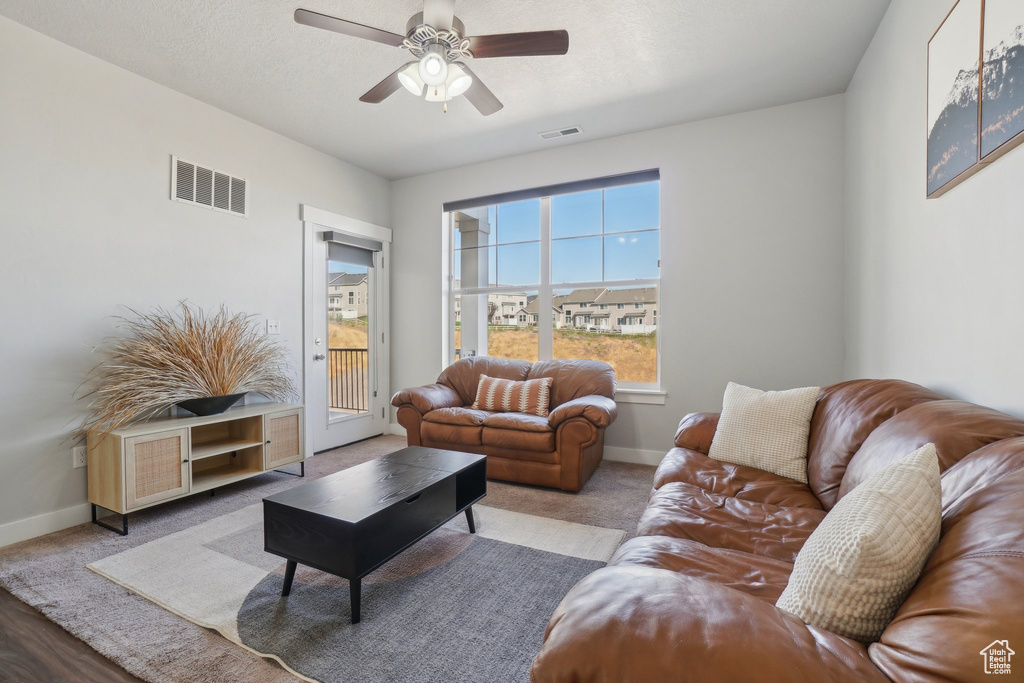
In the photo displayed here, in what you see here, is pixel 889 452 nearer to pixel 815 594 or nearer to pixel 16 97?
pixel 815 594

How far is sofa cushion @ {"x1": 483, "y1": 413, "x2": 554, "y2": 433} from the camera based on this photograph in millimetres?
3135

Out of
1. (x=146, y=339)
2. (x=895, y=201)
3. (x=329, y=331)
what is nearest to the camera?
(x=895, y=201)

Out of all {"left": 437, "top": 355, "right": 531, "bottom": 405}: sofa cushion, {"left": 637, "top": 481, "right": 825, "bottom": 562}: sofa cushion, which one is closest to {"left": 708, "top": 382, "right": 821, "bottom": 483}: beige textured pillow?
{"left": 637, "top": 481, "right": 825, "bottom": 562}: sofa cushion

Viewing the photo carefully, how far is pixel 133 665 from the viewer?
1472mm

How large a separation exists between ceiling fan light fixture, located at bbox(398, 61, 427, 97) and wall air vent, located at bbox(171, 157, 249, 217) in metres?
1.93

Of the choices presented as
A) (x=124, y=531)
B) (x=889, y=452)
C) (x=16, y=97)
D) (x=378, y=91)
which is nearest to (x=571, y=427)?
(x=889, y=452)

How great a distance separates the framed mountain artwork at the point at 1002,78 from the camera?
129 cm

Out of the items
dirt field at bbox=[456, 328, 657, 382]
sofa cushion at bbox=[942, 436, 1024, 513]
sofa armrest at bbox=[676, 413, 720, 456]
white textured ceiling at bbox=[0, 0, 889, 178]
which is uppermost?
white textured ceiling at bbox=[0, 0, 889, 178]

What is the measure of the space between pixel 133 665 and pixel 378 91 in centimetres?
275

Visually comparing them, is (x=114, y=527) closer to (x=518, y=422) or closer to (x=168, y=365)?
(x=168, y=365)

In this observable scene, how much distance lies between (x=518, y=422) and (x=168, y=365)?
7.65 feet

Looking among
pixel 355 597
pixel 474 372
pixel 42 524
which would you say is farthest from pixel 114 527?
pixel 474 372

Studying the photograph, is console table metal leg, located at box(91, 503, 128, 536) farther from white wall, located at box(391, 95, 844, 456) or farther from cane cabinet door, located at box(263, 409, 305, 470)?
white wall, located at box(391, 95, 844, 456)

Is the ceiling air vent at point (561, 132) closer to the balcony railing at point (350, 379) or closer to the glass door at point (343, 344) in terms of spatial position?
the glass door at point (343, 344)
